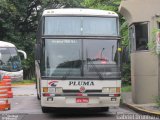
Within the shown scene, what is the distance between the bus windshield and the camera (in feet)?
50.1

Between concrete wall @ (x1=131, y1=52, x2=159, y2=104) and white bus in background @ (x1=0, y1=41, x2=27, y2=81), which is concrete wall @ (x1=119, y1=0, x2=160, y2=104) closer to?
concrete wall @ (x1=131, y1=52, x2=159, y2=104)

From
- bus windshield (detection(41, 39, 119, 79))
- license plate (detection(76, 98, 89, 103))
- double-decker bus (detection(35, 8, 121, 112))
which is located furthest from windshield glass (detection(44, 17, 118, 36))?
license plate (detection(76, 98, 89, 103))

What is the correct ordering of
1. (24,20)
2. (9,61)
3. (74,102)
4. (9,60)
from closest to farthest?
(74,102) < (9,60) < (9,61) < (24,20)

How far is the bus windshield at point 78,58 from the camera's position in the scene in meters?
15.3

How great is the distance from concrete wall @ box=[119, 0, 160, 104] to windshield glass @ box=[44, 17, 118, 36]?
3422mm

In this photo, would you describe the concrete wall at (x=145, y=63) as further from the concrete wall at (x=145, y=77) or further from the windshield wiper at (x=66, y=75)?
the windshield wiper at (x=66, y=75)

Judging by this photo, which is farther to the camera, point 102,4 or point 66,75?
point 102,4

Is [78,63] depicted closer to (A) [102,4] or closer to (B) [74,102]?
(B) [74,102]

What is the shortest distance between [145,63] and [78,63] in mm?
4853

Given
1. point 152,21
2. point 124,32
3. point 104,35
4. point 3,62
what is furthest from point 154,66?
point 3,62

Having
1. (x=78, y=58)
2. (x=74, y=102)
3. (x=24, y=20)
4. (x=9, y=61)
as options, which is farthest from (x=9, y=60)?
A: (x=74, y=102)

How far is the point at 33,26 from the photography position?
51781mm

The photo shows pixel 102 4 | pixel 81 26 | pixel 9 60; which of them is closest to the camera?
pixel 81 26

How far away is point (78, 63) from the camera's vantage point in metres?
15.3
